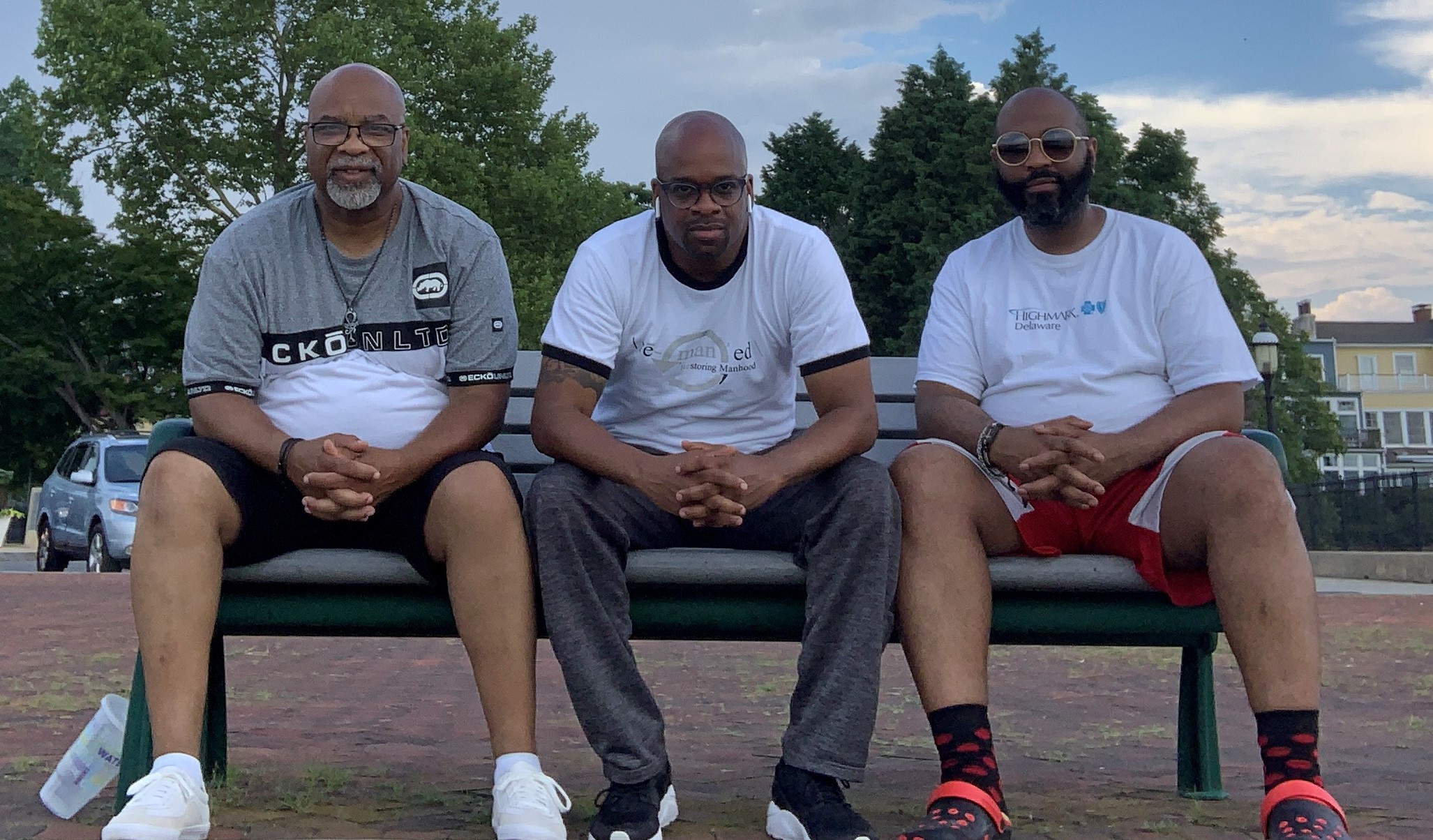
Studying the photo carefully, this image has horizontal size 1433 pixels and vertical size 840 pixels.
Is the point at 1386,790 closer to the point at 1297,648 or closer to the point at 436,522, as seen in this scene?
the point at 1297,648

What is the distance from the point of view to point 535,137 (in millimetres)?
35938

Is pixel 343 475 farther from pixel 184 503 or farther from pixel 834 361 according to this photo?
pixel 834 361

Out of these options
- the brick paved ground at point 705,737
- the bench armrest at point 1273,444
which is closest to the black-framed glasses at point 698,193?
the bench armrest at point 1273,444

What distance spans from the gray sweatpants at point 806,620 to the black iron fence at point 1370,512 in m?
15.4

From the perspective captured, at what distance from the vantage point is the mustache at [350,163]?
3469mm

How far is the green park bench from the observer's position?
3.11m

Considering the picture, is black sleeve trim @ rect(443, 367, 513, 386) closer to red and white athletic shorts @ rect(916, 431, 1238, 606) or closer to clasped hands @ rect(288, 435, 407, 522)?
clasped hands @ rect(288, 435, 407, 522)

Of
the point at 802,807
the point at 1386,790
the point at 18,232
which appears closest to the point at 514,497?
the point at 802,807

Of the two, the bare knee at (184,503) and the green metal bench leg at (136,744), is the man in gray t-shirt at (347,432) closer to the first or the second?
the bare knee at (184,503)

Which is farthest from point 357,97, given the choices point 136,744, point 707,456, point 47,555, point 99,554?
point 47,555

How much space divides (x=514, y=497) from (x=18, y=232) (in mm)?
32287

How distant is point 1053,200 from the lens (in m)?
3.64

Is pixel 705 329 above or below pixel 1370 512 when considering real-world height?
above

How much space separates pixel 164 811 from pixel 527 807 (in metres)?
0.66
